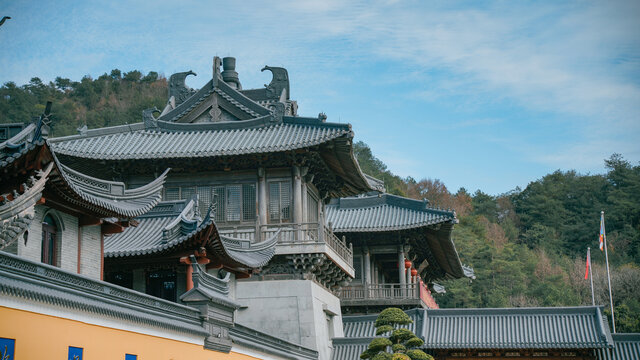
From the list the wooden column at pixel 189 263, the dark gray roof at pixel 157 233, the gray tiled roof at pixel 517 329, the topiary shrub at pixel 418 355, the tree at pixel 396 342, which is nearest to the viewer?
the dark gray roof at pixel 157 233

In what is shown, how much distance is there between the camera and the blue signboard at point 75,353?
38.8 feet

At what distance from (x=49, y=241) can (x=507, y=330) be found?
17414mm

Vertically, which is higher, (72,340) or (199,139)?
(199,139)

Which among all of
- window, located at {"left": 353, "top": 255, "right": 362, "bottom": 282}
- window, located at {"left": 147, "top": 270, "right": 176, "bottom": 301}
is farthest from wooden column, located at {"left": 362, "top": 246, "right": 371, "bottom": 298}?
window, located at {"left": 147, "top": 270, "right": 176, "bottom": 301}

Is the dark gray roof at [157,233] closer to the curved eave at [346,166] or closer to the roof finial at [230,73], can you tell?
the curved eave at [346,166]

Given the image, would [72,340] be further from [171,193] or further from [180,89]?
[180,89]

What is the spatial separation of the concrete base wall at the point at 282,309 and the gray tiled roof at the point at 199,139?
4.33m

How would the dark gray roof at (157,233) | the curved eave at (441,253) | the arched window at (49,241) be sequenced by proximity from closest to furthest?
the arched window at (49,241)
the dark gray roof at (157,233)
the curved eave at (441,253)

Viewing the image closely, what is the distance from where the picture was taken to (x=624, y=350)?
88.6ft

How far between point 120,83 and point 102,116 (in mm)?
13045

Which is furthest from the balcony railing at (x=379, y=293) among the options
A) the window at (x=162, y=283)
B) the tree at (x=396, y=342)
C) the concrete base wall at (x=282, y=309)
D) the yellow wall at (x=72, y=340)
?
the yellow wall at (x=72, y=340)

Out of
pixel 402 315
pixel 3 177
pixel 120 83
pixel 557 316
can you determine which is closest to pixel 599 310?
pixel 557 316

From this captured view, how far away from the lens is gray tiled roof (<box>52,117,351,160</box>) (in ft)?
83.9

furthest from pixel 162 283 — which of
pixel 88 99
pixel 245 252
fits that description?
A: pixel 88 99
